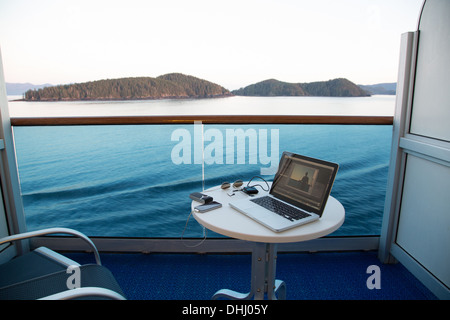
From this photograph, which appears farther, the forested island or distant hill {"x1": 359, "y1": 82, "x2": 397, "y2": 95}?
the forested island

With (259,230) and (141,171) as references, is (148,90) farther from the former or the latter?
(259,230)

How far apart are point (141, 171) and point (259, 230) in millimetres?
5562

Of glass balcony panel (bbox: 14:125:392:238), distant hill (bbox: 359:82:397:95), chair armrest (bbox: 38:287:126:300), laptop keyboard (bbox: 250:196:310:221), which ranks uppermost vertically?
distant hill (bbox: 359:82:397:95)

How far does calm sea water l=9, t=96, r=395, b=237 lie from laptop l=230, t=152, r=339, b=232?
81 centimetres

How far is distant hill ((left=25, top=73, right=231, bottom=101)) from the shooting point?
3.35 metres

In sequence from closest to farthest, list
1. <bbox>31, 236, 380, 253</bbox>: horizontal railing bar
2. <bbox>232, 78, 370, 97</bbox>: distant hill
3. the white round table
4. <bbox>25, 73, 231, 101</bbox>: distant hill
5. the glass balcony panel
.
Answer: the white round table < <bbox>31, 236, 380, 253</bbox>: horizontal railing bar < the glass balcony panel < <bbox>25, 73, 231, 101</bbox>: distant hill < <bbox>232, 78, 370, 97</bbox>: distant hill

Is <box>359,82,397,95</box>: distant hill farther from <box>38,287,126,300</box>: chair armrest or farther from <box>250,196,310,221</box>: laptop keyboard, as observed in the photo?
<box>38,287,126,300</box>: chair armrest

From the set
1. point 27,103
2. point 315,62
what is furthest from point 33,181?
point 315,62

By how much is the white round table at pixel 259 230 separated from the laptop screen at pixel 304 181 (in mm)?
89

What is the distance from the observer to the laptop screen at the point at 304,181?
1146 millimetres

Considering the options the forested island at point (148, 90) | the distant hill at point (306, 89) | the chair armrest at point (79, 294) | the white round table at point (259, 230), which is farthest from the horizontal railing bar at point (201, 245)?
the distant hill at point (306, 89)

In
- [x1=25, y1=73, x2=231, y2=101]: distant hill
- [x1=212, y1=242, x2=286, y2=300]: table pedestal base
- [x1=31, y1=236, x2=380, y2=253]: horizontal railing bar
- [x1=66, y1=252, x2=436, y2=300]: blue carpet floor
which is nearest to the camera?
[x1=212, y1=242, x2=286, y2=300]: table pedestal base

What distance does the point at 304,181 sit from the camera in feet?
4.03

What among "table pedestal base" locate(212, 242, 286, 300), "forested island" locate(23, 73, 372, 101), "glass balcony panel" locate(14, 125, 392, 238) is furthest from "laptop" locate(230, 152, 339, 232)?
"forested island" locate(23, 73, 372, 101)
